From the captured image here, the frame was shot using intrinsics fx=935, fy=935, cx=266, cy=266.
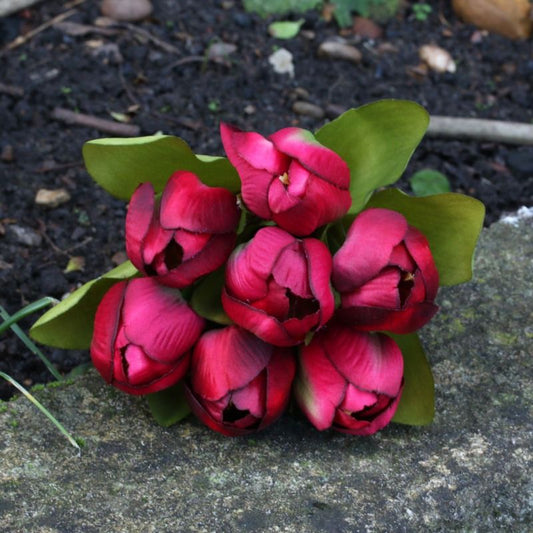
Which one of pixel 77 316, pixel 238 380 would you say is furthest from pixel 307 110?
pixel 238 380

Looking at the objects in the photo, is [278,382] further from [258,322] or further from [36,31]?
[36,31]

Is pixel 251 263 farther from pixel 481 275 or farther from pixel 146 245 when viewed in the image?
pixel 481 275

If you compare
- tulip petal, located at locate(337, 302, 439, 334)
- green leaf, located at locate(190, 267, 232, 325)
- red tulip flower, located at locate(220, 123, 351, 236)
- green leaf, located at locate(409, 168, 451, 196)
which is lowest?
green leaf, located at locate(409, 168, 451, 196)

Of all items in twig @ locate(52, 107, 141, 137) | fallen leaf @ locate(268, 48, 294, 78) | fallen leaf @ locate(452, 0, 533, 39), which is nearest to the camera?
twig @ locate(52, 107, 141, 137)

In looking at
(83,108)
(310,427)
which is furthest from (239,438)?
(83,108)

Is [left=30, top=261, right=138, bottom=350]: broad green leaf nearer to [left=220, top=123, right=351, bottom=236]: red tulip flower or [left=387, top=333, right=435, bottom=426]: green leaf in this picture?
[left=220, top=123, right=351, bottom=236]: red tulip flower

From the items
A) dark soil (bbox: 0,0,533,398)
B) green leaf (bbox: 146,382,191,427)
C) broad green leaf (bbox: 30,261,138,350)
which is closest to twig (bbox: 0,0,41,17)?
dark soil (bbox: 0,0,533,398)
